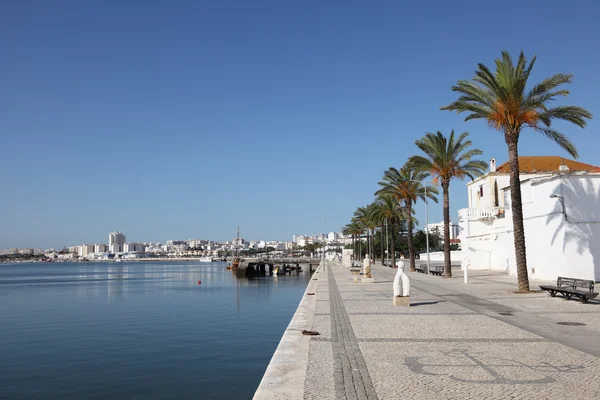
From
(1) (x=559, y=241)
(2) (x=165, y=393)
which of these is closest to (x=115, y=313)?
(2) (x=165, y=393)

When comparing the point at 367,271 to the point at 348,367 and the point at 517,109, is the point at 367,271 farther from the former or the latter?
the point at 348,367

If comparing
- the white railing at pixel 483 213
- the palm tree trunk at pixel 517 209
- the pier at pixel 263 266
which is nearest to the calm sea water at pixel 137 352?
the palm tree trunk at pixel 517 209

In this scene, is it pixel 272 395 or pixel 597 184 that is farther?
pixel 597 184

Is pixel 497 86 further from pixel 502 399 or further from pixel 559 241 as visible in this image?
pixel 502 399

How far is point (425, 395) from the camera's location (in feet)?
22.7

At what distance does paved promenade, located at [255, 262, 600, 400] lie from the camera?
23.6ft

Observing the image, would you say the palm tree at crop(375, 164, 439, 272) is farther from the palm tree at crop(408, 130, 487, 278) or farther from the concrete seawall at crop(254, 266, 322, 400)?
the concrete seawall at crop(254, 266, 322, 400)

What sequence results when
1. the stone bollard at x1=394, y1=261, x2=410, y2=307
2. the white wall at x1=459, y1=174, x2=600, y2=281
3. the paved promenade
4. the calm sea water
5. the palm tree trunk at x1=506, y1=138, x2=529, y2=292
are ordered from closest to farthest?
the paved promenade
the calm sea water
the stone bollard at x1=394, y1=261, x2=410, y2=307
the palm tree trunk at x1=506, y1=138, x2=529, y2=292
the white wall at x1=459, y1=174, x2=600, y2=281

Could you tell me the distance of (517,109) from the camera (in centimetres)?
2258

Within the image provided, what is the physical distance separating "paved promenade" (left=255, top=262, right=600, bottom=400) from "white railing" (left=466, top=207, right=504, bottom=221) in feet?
86.3

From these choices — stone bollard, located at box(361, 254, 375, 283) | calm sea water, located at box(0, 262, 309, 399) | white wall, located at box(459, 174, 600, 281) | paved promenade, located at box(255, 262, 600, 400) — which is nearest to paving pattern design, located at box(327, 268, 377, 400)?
paved promenade, located at box(255, 262, 600, 400)

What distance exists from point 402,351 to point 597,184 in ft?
73.0

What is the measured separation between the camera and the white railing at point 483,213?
42963mm

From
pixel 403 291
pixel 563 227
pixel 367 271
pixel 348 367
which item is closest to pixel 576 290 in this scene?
pixel 403 291
